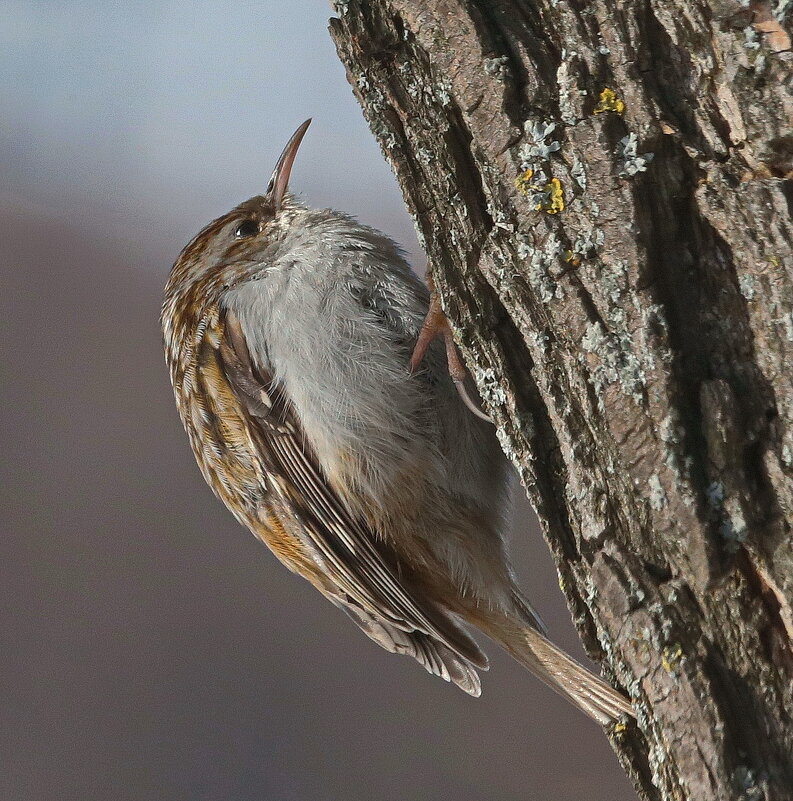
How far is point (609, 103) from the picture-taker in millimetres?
1346

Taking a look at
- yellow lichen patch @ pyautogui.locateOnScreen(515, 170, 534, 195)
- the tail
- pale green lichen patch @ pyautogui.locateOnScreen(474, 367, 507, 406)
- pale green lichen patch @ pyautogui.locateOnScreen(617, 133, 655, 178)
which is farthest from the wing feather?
pale green lichen patch @ pyautogui.locateOnScreen(617, 133, 655, 178)

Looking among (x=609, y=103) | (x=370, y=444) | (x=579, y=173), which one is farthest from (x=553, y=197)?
(x=370, y=444)

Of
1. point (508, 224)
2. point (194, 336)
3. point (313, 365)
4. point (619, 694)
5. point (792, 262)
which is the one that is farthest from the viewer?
point (194, 336)

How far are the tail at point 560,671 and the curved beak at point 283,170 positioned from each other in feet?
4.48

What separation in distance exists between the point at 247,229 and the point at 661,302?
61.6 inches

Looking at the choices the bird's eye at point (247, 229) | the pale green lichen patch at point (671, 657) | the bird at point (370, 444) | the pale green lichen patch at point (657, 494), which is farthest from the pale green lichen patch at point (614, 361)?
the bird's eye at point (247, 229)

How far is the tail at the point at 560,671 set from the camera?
162cm

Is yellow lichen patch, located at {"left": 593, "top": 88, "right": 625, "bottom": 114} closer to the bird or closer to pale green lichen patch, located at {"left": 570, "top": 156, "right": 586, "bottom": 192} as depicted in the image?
pale green lichen patch, located at {"left": 570, "top": 156, "right": 586, "bottom": 192}

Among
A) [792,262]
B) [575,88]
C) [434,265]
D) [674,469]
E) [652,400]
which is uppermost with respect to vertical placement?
[575,88]

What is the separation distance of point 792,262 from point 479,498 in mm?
1167

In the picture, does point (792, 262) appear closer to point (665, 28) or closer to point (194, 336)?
point (665, 28)

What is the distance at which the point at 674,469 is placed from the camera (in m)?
1.32

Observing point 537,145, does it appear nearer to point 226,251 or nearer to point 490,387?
point 490,387

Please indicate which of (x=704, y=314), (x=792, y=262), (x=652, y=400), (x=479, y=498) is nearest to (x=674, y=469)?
(x=652, y=400)
